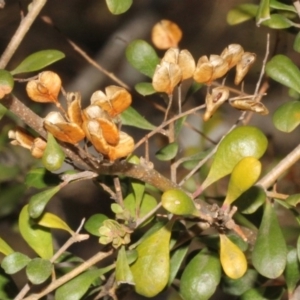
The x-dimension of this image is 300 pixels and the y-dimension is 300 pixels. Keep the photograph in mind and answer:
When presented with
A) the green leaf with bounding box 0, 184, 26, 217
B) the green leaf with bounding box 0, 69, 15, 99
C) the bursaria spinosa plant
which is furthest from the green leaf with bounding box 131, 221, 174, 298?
the green leaf with bounding box 0, 184, 26, 217

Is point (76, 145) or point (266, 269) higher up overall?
point (76, 145)

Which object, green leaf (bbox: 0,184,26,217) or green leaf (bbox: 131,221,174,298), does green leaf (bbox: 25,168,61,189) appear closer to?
green leaf (bbox: 131,221,174,298)

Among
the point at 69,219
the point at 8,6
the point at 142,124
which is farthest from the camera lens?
the point at 69,219

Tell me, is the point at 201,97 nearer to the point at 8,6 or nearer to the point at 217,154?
the point at 8,6

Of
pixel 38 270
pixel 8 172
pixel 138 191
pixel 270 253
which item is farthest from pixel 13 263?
pixel 8 172

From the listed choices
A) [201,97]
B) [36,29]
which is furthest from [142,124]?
[36,29]

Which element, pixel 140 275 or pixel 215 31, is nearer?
pixel 140 275

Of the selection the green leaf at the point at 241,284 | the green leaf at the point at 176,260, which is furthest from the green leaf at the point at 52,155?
the green leaf at the point at 241,284
